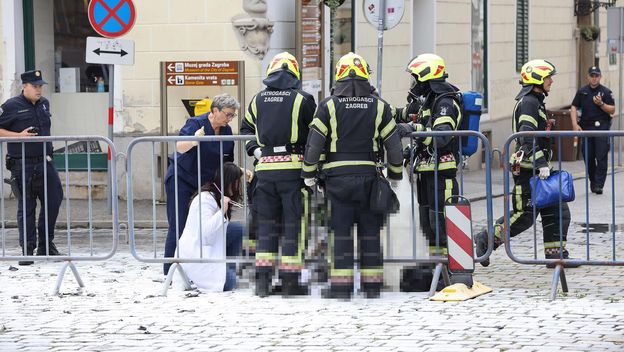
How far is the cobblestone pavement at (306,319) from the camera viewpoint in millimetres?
8398

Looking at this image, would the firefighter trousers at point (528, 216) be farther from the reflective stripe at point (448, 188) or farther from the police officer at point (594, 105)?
the police officer at point (594, 105)

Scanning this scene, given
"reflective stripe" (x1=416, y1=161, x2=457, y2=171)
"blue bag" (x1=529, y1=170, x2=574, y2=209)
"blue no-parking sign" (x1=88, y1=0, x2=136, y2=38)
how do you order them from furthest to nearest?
"blue no-parking sign" (x1=88, y1=0, x2=136, y2=38)
"blue bag" (x1=529, y1=170, x2=574, y2=209)
"reflective stripe" (x1=416, y1=161, x2=457, y2=171)

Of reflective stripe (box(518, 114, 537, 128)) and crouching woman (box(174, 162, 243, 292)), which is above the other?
reflective stripe (box(518, 114, 537, 128))

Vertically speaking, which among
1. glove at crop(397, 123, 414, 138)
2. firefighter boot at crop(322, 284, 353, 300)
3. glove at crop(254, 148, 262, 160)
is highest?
glove at crop(397, 123, 414, 138)

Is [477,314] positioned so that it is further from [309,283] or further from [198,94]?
[198,94]

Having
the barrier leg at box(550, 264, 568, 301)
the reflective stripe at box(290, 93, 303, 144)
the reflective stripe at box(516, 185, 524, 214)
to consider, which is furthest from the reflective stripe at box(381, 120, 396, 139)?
the reflective stripe at box(516, 185, 524, 214)

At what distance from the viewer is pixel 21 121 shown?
12695mm

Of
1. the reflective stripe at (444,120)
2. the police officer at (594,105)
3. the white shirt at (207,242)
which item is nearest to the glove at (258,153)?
the white shirt at (207,242)

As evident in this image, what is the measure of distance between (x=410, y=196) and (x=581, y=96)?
9.95 m

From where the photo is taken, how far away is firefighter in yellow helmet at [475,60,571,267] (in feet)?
37.1

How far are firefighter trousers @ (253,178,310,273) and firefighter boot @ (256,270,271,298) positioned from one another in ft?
0.11

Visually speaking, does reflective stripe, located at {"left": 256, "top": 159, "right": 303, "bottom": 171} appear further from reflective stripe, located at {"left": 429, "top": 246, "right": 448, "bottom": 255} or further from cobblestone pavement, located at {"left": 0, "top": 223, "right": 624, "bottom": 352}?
reflective stripe, located at {"left": 429, "top": 246, "right": 448, "bottom": 255}

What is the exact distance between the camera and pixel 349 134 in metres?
9.80

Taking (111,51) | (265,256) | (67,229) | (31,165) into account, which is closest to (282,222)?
(265,256)
